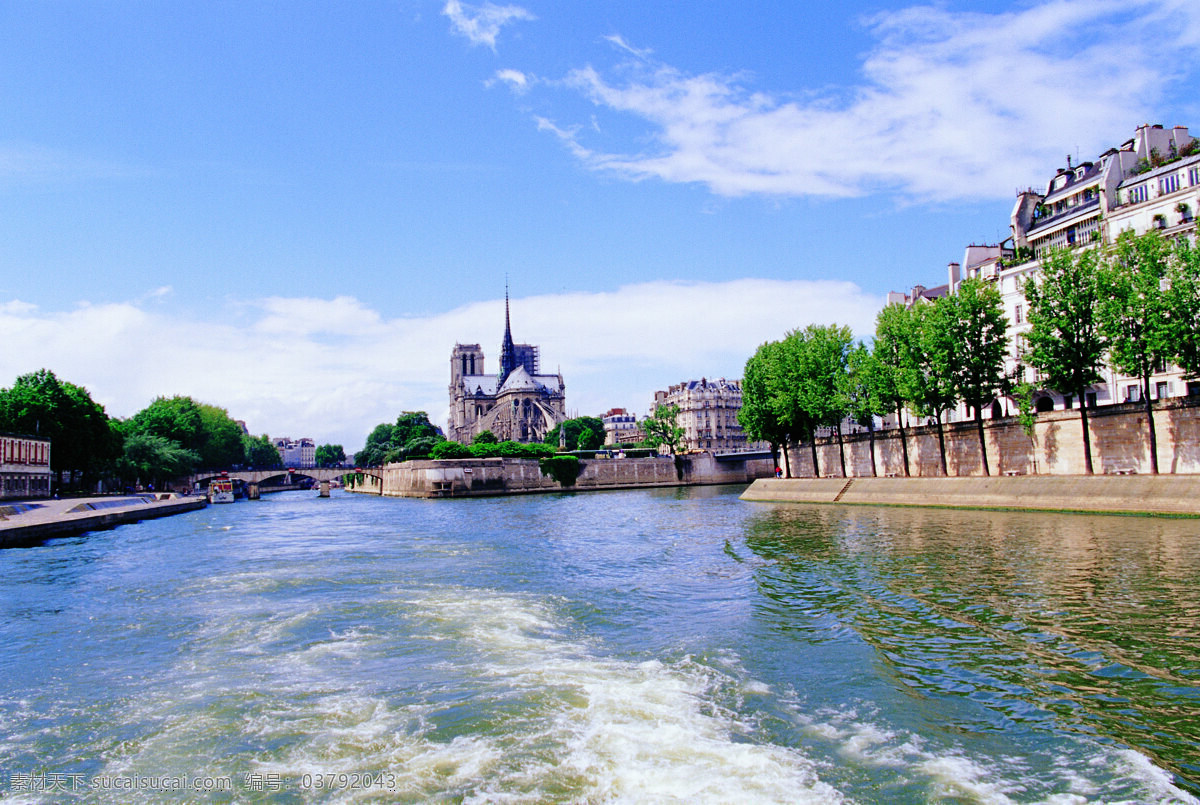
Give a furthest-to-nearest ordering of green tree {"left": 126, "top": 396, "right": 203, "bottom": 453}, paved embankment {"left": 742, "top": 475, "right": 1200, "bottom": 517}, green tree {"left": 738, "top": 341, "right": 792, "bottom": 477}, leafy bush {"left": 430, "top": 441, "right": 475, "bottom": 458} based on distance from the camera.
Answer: green tree {"left": 126, "top": 396, "right": 203, "bottom": 453} → leafy bush {"left": 430, "top": 441, "right": 475, "bottom": 458} → green tree {"left": 738, "top": 341, "right": 792, "bottom": 477} → paved embankment {"left": 742, "top": 475, "right": 1200, "bottom": 517}

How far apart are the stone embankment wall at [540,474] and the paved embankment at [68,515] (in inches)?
1160

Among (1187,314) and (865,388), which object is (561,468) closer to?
(865,388)

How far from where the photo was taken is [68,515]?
4812 cm

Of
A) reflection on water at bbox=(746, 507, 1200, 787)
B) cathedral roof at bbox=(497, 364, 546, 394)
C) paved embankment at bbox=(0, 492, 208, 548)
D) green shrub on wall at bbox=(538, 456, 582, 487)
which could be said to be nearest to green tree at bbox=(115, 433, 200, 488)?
paved embankment at bbox=(0, 492, 208, 548)

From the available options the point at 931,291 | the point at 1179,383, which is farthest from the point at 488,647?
the point at 931,291

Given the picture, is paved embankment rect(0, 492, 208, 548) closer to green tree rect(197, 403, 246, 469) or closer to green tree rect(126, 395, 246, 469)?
green tree rect(126, 395, 246, 469)

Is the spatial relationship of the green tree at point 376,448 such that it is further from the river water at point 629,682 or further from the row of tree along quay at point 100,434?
the river water at point 629,682

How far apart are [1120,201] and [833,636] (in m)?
51.6

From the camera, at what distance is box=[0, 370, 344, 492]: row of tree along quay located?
240 feet

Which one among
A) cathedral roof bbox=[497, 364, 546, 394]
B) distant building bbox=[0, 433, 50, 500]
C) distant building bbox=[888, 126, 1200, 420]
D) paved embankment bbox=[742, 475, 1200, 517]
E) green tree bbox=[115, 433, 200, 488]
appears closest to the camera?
paved embankment bbox=[742, 475, 1200, 517]

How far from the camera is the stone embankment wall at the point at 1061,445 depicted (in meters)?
38.4

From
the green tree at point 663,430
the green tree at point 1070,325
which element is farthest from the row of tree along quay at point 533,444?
the green tree at point 1070,325

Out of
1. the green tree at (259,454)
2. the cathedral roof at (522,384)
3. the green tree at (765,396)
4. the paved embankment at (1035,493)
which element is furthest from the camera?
the cathedral roof at (522,384)

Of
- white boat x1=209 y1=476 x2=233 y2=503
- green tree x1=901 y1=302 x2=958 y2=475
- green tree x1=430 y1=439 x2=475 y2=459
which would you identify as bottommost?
white boat x1=209 y1=476 x2=233 y2=503
